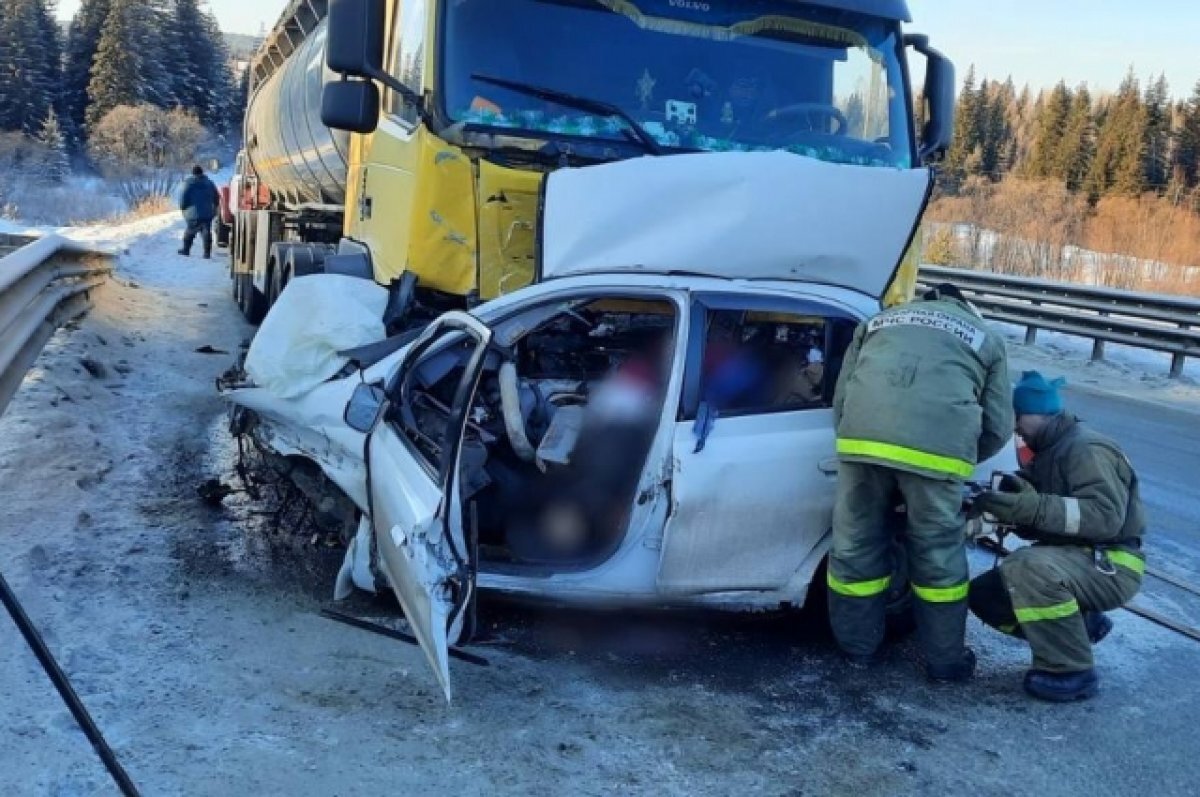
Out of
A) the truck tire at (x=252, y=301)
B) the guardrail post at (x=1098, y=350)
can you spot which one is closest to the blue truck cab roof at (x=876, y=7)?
the truck tire at (x=252, y=301)

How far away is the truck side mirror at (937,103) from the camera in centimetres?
593

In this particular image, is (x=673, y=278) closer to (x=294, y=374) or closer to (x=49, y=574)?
Answer: (x=294, y=374)

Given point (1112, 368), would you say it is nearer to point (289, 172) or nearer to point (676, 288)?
point (289, 172)

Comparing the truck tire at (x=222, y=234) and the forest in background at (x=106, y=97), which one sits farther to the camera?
the forest in background at (x=106, y=97)

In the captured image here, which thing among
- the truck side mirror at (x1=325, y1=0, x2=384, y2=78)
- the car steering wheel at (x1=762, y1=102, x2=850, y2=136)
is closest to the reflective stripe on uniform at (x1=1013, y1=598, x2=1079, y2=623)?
the car steering wheel at (x1=762, y1=102, x2=850, y2=136)

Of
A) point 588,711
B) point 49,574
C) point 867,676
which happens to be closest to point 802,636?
point 867,676

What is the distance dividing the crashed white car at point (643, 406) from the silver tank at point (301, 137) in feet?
13.2

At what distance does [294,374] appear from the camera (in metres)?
4.57

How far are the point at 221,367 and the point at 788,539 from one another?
6.53m

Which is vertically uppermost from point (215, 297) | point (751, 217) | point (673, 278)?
point (751, 217)

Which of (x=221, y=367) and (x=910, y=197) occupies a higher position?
(x=910, y=197)

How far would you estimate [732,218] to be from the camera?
4105mm

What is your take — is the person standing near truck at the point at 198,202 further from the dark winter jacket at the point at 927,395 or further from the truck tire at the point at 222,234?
the dark winter jacket at the point at 927,395

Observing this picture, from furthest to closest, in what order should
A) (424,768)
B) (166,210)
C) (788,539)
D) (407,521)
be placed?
(166,210)
(788,539)
(407,521)
(424,768)
